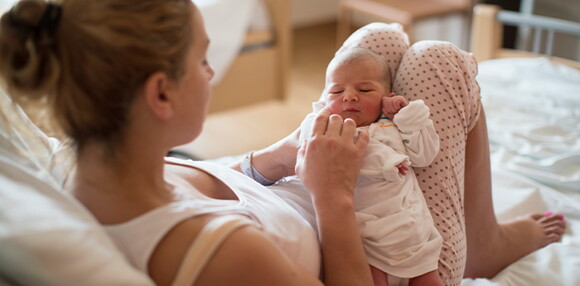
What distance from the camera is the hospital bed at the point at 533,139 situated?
1.35 m

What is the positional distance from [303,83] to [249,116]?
0.52m

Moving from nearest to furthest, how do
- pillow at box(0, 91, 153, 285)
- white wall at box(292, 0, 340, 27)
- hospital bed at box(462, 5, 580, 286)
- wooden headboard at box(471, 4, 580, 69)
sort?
1. pillow at box(0, 91, 153, 285)
2. hospital bed at box(462, 5, 580, 286)
3. wooden headboard at box(471, 4, 580, 69)
4. white wall at box(292, 0, 340, 27)

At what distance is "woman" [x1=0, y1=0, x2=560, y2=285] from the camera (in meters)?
0.78

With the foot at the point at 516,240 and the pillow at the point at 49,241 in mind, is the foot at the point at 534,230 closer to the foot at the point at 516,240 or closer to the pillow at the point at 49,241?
the foot at the point at 516,240

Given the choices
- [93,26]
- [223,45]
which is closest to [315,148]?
[93,26]

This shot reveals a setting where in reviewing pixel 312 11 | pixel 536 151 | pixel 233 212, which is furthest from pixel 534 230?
pixel 312 11

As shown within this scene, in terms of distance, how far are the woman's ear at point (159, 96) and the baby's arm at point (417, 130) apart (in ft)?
1.52

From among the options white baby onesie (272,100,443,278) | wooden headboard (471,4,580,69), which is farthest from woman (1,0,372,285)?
wooden headboard (471,4,580,69)

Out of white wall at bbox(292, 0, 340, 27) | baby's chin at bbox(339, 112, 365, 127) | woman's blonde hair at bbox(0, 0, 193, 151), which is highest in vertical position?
woman's blonde hair at bbox(0, 0, 193, 151)

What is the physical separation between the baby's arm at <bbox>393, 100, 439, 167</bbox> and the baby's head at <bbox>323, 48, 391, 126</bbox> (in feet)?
0.25

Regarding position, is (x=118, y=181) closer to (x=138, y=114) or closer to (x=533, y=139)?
(x=138, y=114)

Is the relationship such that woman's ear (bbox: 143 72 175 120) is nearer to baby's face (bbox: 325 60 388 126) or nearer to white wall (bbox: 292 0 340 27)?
baby's face (bbox: 325 60 388 126)

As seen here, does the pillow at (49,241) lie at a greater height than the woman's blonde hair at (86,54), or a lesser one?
lesser

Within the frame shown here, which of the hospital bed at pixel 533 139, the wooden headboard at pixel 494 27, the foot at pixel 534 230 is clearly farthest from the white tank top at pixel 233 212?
the wooden headboard at pixel 494 27
